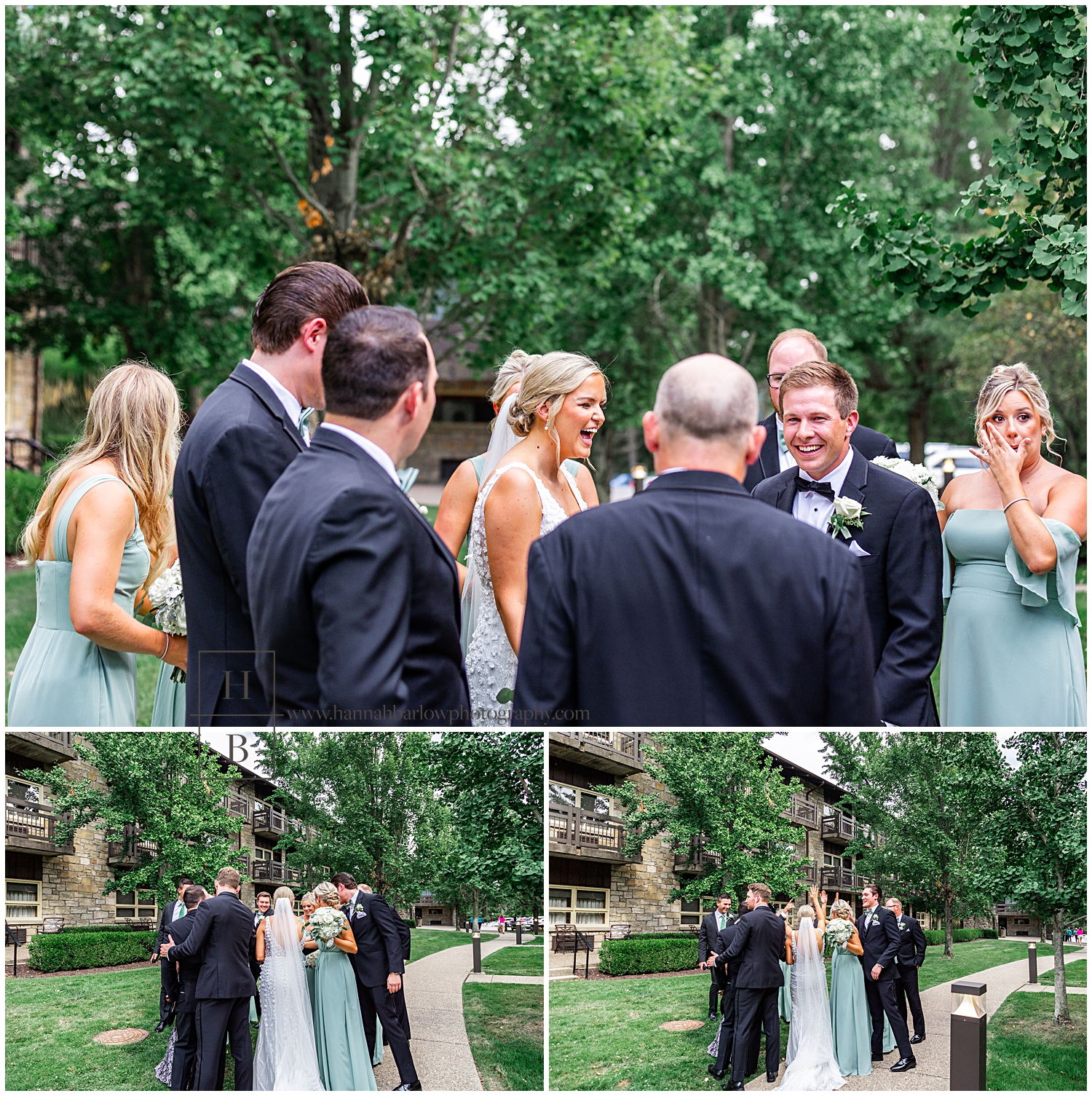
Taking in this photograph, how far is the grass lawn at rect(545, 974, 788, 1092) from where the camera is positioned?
3109 mm

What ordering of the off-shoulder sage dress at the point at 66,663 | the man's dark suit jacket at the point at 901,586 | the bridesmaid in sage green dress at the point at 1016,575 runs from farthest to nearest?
the bridesmaid in sage green dress at the point at 1016,575, the off-shoulder sage dress at the point at 66,663, the man's dark suit jacket at the point at 901,586

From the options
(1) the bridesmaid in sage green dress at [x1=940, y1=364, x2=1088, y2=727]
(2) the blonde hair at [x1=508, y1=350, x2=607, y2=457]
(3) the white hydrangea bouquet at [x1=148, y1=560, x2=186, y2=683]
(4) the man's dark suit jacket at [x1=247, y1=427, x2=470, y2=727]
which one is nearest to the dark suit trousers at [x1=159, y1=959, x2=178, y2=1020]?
(4) the man's dark suit jacket at [x1=247, y1=427, x2=470, y2=727]

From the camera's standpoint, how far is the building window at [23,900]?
3.11 meters

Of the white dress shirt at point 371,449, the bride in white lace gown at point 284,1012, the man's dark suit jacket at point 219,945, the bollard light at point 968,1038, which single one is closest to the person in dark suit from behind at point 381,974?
the bride in white lace gown at point 284,1012

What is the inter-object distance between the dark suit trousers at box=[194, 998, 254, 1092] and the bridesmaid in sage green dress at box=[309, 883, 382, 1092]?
23cm

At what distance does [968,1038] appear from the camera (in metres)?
3.12

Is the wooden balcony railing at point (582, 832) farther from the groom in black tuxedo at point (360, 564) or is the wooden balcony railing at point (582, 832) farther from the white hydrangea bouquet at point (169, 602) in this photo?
the white hydrangea bouquet at point (169, 602)

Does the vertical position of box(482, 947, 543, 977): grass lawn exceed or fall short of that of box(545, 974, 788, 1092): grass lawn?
it exceeds it

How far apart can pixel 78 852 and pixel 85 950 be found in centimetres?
28

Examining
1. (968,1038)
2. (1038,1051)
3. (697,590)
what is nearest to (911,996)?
(968,1038)

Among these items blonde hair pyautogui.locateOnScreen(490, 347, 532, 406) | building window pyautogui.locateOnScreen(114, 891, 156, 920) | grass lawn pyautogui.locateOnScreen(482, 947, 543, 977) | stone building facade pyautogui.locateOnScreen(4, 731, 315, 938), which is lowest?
grass lawn pyautogui.locateOnScreen(482, 947, 543, 977)

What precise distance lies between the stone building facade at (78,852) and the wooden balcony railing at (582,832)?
772 mm

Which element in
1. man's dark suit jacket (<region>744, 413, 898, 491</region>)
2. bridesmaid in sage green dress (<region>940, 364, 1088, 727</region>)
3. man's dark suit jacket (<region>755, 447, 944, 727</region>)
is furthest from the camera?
man's dark suit jacket (<region>744, 413, 898, 491</region>)

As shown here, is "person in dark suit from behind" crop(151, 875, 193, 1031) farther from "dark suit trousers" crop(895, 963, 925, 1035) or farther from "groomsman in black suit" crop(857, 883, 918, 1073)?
"dark suit trousers" crop(895, 963, 925, 1035)
